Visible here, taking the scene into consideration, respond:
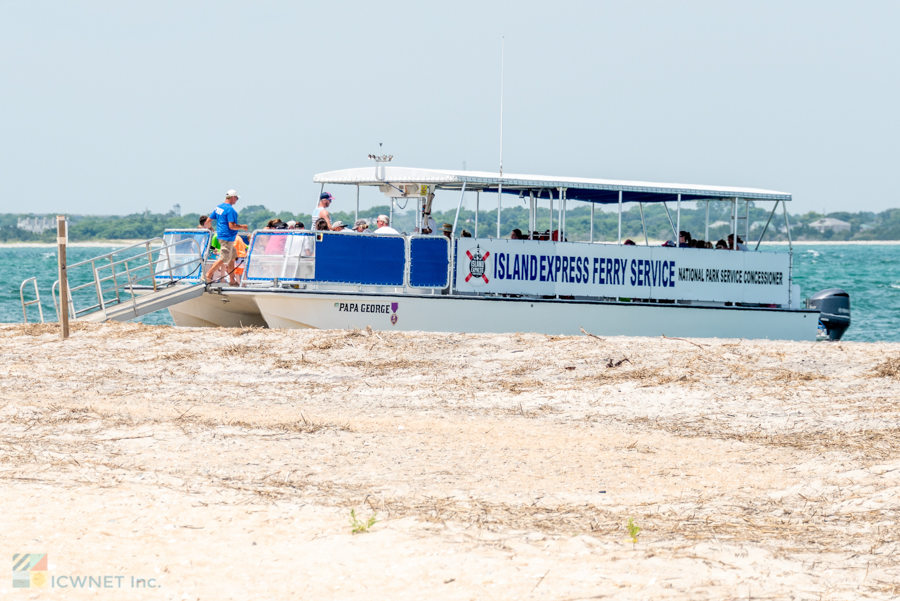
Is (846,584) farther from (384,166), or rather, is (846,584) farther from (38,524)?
(384,166)

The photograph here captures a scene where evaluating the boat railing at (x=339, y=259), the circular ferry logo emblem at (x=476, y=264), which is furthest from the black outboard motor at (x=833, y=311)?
the boat railing at (x=339, y=259)

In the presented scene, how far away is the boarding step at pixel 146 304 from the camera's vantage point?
15.1m

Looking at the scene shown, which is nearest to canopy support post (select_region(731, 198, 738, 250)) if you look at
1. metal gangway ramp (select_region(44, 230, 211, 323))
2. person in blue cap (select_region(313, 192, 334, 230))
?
person in blue cap (select_region(313, 192, 334, 230))

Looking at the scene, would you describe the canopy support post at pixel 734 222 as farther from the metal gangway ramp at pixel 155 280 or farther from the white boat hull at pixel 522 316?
the metal gangway ramp at pixel 155 280

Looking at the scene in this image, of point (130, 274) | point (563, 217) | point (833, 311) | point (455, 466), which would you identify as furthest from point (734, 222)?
point (455, 466)

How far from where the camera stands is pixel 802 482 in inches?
277

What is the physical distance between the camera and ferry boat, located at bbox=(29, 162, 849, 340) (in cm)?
1518

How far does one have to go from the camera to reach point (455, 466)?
24.4 feet

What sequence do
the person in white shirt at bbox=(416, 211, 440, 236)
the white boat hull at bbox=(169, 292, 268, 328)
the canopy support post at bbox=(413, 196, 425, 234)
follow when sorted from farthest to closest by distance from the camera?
the canopy support post at bbox=(413, 196, 425, 234)
the person in white shirt at bbox=(416, 211, 440, 236)
the white boat hull at bbox=(169, 292, 268, 328)

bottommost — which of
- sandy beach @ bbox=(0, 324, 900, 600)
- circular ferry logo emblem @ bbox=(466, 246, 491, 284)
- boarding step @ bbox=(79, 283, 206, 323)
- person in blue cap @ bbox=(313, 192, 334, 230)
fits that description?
sandy beach @ bbox=(0, 324, 900, 600)

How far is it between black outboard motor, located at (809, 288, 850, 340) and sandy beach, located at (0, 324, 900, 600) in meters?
6.94

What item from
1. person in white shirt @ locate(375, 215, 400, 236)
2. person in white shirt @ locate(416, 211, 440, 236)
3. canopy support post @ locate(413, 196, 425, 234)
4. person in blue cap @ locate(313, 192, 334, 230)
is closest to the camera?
person in white shirt @ locate(375, 215, 400, 236)

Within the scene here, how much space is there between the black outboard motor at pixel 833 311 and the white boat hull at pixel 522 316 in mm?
2084

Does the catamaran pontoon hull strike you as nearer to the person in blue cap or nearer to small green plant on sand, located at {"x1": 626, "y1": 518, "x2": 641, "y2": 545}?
the person in blue cap
